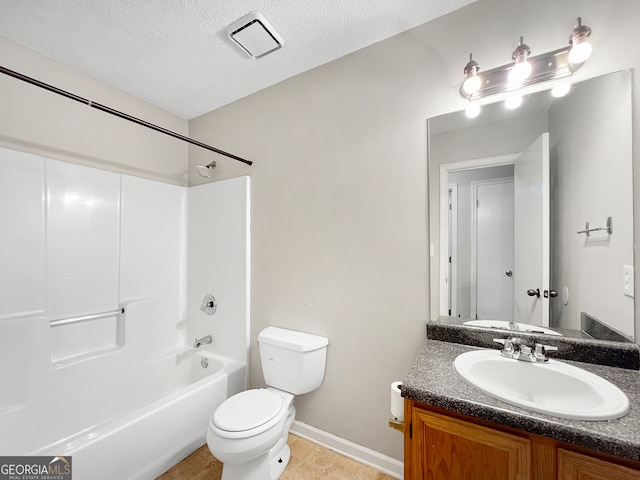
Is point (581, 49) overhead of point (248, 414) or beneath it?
overhead

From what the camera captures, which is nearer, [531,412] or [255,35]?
[531,412]

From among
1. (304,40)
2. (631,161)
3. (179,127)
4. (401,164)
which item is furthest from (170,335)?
(631,161)

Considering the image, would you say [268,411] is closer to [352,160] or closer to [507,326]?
[507,326]

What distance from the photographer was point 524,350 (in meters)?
1.11

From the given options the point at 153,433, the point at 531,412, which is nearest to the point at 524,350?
the point at 531,412

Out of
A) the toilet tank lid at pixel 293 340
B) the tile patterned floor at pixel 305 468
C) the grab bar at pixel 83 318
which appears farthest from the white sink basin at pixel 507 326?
the grab bar at pixel 83 318

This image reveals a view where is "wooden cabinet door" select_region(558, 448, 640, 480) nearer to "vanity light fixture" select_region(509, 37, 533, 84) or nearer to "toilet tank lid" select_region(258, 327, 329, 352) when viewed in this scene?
"toilet tank lid" select_region(258, 327, 329, 352)

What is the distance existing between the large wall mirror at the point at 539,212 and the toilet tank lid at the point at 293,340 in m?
0.75

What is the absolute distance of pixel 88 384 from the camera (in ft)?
5.87

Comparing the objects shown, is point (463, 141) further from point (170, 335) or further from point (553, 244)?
point (170, 335)

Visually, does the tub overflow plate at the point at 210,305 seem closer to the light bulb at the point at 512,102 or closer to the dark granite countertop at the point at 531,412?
the dark granite countertop at the point at 531,412

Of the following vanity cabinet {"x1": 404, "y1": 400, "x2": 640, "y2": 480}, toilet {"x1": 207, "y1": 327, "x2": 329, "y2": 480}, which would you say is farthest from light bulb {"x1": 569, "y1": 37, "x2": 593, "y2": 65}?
toilet {"x1": 207, "y1": 327, "x2": 329, "y2": 480}

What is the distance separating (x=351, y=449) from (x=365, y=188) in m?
1.61

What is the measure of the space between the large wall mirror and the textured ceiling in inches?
27.8
